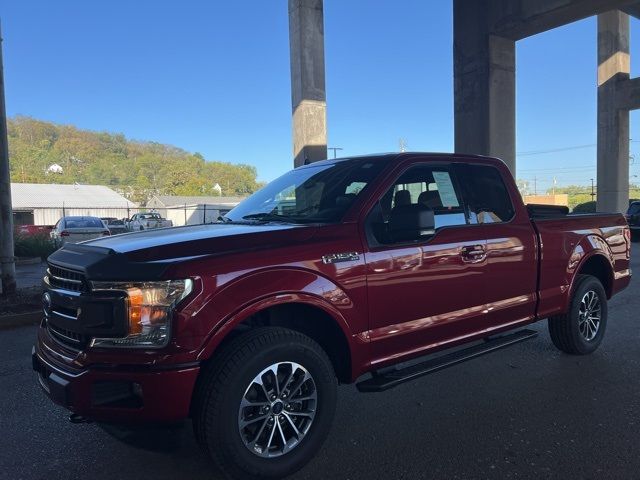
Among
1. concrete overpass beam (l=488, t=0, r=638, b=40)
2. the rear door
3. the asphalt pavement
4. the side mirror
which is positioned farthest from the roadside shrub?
the side mirror

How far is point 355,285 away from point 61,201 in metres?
57.2

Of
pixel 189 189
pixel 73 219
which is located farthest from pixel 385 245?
pixel 189 189

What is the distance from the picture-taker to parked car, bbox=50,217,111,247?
56.9 ft

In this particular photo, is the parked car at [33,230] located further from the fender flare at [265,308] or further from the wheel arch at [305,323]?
the fender flare at [265,308]

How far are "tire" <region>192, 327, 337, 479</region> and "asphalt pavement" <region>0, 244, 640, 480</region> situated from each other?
0.25 metres

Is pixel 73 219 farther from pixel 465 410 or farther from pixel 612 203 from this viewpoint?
pixel 612 203

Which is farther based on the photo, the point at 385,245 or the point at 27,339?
the point at 27,339

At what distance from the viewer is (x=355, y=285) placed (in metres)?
3.30

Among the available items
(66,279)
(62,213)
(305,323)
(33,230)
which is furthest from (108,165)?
(305,323)

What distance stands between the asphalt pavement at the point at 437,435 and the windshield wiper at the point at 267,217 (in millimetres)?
1553

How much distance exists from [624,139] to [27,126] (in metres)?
124

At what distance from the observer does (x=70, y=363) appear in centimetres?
284

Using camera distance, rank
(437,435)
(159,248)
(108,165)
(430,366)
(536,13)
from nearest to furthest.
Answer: (159,248)
(437,435)
(430,366)
(536,13)
(108,165)

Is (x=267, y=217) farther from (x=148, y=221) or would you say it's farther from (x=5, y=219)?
(x=148, y=221)
